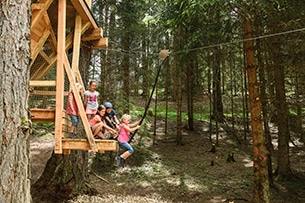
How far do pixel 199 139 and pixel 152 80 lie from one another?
4.97 metres

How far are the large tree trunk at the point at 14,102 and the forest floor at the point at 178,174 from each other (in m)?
3.96

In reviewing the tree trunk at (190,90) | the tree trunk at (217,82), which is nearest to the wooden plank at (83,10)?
the tree trunk at (217,82)

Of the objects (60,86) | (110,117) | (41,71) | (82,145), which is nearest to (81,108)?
(60,86)

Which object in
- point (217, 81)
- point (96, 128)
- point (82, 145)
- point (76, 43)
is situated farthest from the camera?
point (217, 81)

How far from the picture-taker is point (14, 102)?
2439mm

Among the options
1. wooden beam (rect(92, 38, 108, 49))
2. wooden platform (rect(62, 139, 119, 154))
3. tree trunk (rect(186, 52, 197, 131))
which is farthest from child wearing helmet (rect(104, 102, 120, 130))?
tree trunk (rect(186, 52, 197, 131))

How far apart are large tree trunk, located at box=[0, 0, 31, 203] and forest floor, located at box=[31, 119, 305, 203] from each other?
3961 mm

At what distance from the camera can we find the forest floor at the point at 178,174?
25.8 ft

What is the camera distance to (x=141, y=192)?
8102mm

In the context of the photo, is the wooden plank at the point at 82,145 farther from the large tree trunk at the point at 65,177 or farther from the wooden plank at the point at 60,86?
the large tree trunk at the point at 65,177

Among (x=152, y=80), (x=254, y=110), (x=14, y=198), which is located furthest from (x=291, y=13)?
(x=152, y=80)

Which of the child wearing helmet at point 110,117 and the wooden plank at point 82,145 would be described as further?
the child wearing helmet at point 110,117

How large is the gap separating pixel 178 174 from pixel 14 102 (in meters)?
8.09

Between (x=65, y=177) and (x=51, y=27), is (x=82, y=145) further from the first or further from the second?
(x=65, y=177)
